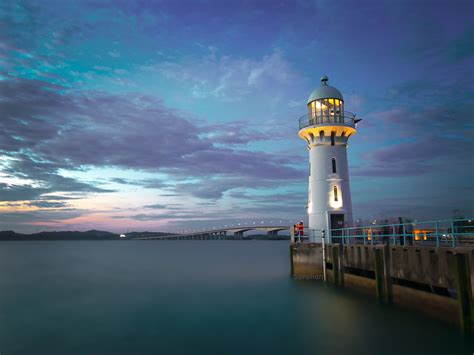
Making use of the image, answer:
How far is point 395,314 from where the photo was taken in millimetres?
13656

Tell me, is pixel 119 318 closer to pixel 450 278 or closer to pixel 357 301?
pixel 357 301

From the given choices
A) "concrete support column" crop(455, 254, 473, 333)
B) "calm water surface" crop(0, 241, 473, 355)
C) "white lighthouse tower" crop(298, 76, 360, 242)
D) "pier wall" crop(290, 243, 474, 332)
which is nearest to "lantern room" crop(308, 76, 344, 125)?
"white lighthouse tower" crop(298, 76, 360, 242)

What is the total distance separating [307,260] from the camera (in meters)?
21.9

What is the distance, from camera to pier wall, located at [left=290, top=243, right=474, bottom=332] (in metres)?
10.1

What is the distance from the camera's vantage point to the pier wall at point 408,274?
1013cm

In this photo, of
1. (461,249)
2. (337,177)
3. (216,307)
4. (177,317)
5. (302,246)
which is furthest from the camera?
(337,177)

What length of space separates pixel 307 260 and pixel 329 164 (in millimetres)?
6502

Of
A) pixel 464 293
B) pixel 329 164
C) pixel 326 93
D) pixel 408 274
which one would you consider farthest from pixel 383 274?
pixel 326 93

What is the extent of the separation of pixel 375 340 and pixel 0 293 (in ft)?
83.7

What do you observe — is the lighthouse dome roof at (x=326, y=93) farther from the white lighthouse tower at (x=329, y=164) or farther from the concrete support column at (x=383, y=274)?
the concrete support column at (x=383, y=274)

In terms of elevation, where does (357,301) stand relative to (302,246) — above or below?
below

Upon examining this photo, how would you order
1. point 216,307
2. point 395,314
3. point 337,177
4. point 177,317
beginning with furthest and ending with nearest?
point 337,177 → point 216,307 → point 177,317 → point 395,314

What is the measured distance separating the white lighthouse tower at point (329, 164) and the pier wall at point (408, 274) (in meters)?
3.16

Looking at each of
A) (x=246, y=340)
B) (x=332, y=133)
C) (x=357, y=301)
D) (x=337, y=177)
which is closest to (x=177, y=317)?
→ (x=246, y=340)
